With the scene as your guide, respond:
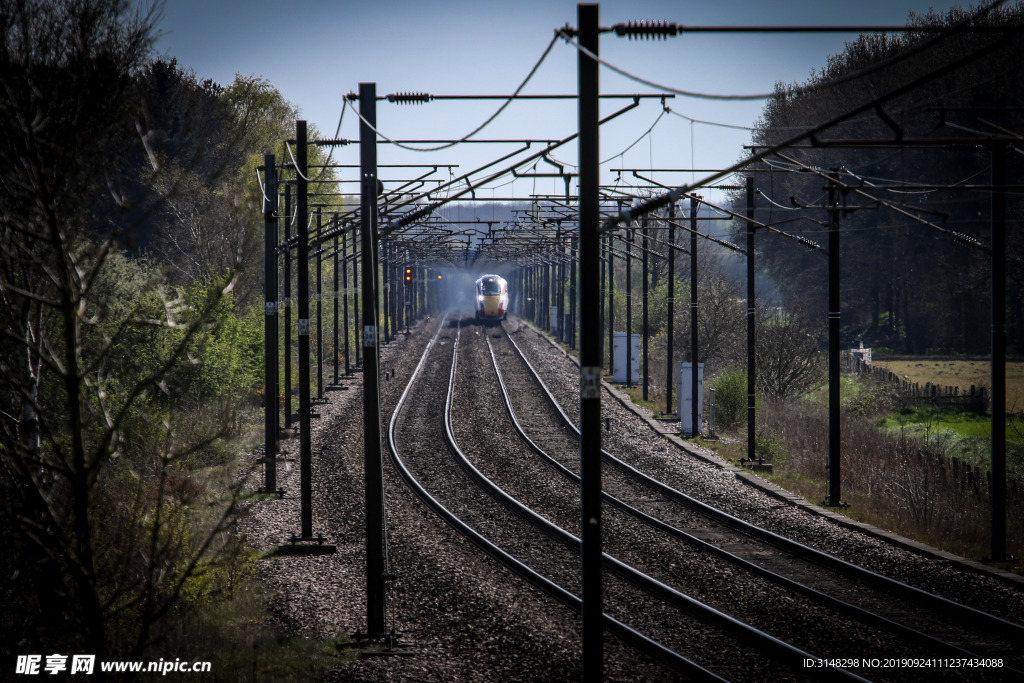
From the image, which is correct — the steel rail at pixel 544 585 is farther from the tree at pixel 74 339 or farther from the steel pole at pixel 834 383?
the steel pole at pixel 834 383

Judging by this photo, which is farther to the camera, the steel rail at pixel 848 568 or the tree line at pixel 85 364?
the steel rail at pixel 848 568

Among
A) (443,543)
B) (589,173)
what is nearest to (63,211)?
(589,173)

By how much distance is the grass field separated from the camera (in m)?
38.4

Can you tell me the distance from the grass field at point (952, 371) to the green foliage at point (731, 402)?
46.3ft

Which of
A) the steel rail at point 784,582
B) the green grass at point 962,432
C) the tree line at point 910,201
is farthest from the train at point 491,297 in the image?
the steel rail at point 784,582

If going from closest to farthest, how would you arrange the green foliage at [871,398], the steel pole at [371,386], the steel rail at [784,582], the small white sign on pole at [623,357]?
the steel rail at [784,582]
the steel pole at [371,386]
the green foliage at [871,398]
the small white sign on pole at [623,357]

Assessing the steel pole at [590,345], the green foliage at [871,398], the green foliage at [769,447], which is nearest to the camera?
the steel pole at [590,345]

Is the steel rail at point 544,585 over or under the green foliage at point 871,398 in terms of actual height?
under

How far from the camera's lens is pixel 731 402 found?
24344 millimetres

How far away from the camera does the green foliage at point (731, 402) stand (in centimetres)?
2420

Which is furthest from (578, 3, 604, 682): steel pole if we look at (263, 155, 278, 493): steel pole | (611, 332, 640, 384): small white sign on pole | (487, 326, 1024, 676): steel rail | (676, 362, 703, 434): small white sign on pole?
(611, 332, 640, 384): small white sign on pole

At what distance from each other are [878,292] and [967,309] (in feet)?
32.4

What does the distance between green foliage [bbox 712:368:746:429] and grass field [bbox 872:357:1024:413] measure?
1412cm

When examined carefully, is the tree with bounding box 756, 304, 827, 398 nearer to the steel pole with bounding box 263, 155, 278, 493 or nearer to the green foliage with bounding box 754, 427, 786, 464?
the green foliage with bounding box 754, 427, 786, 464
